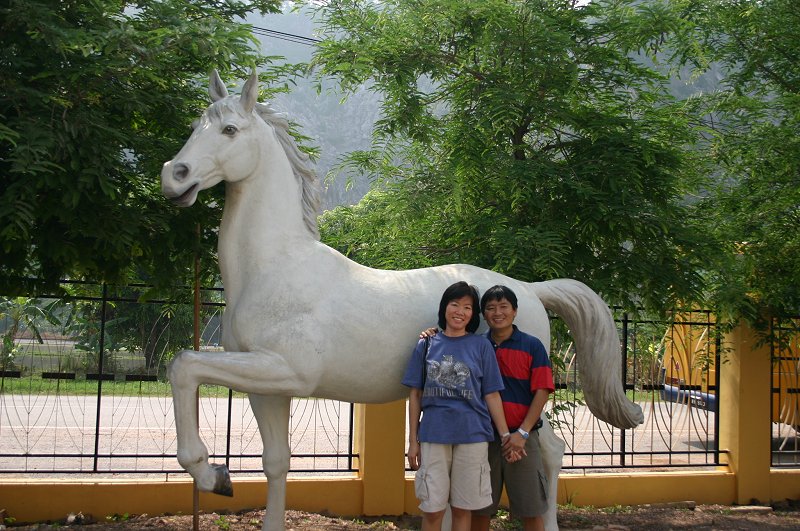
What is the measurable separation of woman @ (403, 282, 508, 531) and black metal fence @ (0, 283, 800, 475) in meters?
2.44

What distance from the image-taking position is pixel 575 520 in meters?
6.34

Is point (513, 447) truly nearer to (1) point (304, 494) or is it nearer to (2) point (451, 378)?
(2) point (451, 378)

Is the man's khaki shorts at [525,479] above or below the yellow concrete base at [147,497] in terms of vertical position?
above

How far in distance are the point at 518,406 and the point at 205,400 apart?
12.9 meters

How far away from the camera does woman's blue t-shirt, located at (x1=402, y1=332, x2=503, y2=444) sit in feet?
11.4

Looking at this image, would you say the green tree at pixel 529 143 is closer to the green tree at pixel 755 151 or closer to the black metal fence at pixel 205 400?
the green tree at pixel 755 151

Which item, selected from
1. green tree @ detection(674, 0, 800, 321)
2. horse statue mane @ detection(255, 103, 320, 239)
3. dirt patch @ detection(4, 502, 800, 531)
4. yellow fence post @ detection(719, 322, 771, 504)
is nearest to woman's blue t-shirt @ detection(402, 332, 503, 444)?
horse statue mane @ detection(255, 103, 320, 239)

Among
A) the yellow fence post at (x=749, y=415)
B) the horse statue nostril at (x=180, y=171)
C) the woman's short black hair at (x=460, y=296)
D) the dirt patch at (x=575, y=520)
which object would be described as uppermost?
the horse statue nostril at (x=180, y=171)

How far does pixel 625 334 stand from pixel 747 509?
2003 mm

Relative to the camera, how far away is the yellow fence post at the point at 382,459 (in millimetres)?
6305

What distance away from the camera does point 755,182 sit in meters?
6.36

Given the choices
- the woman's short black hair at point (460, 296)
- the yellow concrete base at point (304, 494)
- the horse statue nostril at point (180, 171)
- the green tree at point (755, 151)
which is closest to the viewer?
the horse statue nostril at point (180, 171)

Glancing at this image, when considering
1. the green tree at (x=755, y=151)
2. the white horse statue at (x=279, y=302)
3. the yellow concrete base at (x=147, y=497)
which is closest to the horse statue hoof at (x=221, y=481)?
the white horse statue at (x=279, y=302)

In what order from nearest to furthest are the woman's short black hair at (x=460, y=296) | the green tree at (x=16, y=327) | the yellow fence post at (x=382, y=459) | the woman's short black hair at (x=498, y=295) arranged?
the woman's short black hair at (x=460, y=296)
the woman's short black hair at (x=498, y=295)
the yellow fence post at (x=382, y=459)
the green tree at (x=16, y=327)
